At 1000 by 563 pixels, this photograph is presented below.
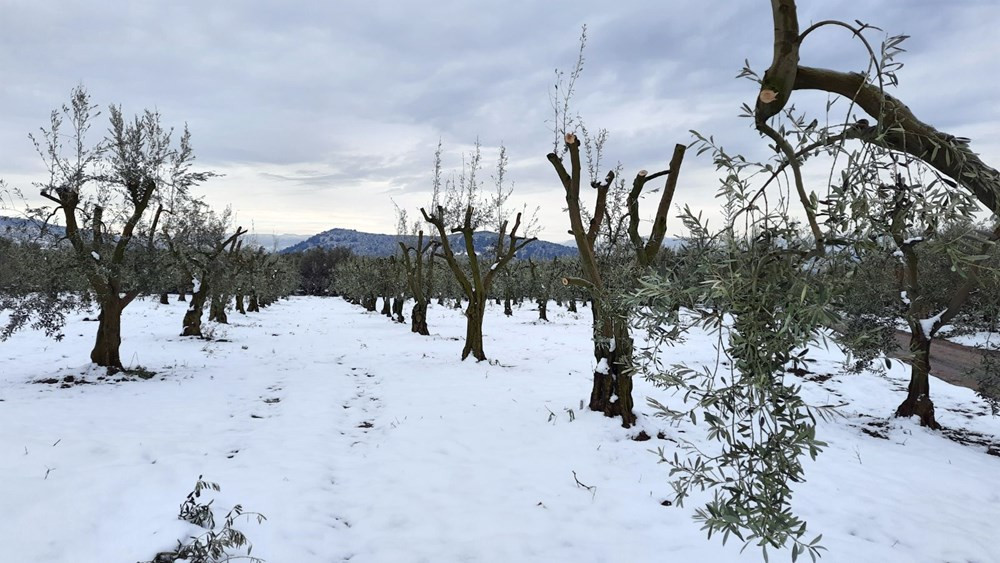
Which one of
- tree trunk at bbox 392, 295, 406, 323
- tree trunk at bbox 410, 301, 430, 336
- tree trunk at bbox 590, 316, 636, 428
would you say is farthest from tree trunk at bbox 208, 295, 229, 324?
tree trunk at bbox 590, 316, 636, 428

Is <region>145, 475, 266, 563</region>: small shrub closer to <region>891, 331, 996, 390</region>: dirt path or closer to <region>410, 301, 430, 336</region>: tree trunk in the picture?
<region>891, 331, 996, 390</region>: dirt path

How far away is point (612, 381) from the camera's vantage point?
8766 mm

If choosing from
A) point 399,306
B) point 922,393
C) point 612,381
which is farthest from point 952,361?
point 399,306

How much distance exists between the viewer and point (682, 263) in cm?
275

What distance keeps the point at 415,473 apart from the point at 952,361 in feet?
86.5

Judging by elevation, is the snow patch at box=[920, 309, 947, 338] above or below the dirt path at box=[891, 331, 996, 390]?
above

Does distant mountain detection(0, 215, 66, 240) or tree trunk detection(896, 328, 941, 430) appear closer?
tree trunk detection(896, 328, 941, 430)

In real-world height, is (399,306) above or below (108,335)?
above

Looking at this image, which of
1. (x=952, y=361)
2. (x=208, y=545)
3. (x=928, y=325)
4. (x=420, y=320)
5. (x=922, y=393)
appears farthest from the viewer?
(x=420, y=320)

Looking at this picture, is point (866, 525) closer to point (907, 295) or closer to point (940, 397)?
point (907, 295)

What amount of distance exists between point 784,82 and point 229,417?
9435 mm

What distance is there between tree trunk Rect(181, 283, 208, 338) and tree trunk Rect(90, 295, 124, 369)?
7.73 m

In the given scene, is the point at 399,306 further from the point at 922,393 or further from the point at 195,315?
the point at 922,393

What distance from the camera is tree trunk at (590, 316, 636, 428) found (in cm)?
843
